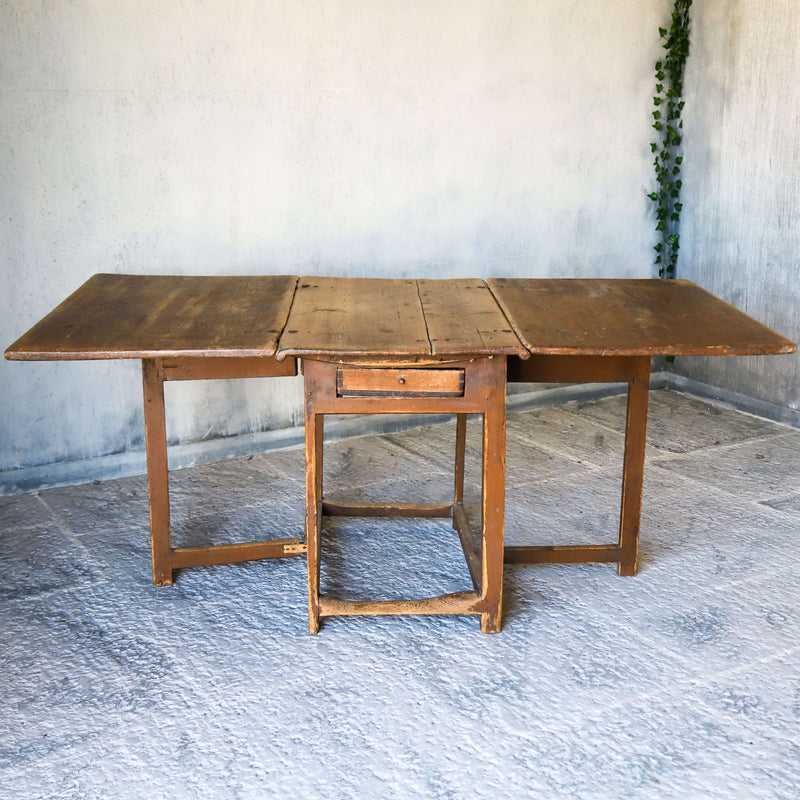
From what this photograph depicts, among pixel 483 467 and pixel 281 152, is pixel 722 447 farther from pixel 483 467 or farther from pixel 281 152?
pixel 281 152

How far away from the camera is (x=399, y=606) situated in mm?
2486

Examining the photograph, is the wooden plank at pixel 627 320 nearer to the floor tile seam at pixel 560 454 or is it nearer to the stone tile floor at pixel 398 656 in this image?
the stone tile floor at pixel 398 656

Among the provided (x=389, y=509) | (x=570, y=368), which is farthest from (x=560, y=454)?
(x=570, y=368)

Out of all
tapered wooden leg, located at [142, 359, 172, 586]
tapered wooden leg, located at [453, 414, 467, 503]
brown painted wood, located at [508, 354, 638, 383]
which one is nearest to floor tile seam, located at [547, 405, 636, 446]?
tapered wooden leg, located at [453, 414, 467, 503]

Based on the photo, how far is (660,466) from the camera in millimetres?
3756

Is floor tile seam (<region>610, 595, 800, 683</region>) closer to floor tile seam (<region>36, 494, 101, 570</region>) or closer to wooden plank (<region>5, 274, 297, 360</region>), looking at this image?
wooden plank (<region>5, 274, 297, 360</region>)

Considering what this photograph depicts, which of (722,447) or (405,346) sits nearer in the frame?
(405,346)

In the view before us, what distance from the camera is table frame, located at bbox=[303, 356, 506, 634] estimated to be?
2.27 m

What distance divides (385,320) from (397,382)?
0.23m

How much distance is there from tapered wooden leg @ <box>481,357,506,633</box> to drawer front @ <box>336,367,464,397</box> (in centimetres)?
10

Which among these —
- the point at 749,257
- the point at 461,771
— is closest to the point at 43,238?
the point at 461,771

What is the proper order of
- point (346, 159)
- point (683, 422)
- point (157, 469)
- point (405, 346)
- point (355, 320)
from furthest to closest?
point (683, 422), point (346, 159), point (157, 469), point (355, 320), point (405, 346)

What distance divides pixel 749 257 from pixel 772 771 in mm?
3010

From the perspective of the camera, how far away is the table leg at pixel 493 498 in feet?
7.55
